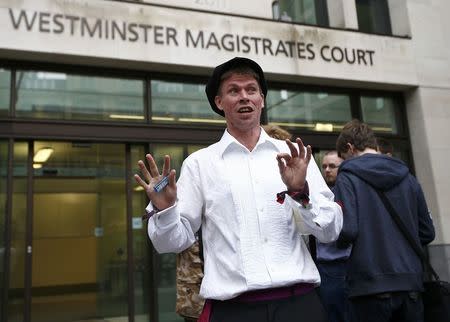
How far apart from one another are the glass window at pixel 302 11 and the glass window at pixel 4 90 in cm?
483

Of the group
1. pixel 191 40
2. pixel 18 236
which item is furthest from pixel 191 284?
pixel 191 40

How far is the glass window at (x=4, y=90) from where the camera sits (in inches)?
Result: 263

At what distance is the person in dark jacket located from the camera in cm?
292

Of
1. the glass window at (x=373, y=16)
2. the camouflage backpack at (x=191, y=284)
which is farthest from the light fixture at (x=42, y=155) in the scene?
the glass window at (x=373, y=16)

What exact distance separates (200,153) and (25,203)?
5.05m

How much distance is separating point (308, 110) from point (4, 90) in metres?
4.99

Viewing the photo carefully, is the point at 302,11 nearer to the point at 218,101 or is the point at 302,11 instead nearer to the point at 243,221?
the point at 218,101

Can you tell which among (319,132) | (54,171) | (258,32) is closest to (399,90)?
(319,132)

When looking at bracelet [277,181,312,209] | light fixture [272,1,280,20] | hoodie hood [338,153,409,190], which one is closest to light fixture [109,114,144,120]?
light fixture [272,1,280,20]

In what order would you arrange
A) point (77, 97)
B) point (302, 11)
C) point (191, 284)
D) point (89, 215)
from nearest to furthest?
point (191, 284)
point (77, 97)
point (89, 215)
point (302, 11)

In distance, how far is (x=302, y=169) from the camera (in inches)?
80.5

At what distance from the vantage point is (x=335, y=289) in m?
4.13

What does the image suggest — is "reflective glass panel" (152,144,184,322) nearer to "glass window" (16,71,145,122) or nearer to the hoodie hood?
"glass window" (16,71,145,122)

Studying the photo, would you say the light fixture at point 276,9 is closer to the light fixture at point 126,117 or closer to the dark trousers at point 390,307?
the light fixture at point 126,117
